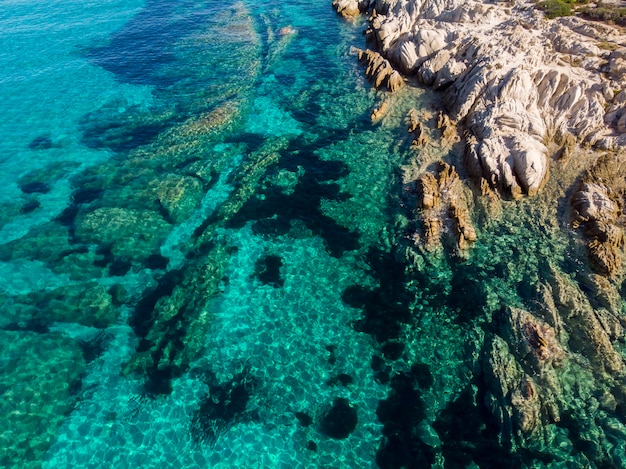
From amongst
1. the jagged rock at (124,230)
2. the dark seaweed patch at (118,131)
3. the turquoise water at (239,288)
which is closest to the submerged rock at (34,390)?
the turquoise water at (239,288)

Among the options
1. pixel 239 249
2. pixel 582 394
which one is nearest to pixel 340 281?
pixel 239 249

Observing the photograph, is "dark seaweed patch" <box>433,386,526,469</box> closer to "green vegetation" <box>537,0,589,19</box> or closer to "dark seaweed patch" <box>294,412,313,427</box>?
"dark seaweed patch" <box>294,412,313,427</box>

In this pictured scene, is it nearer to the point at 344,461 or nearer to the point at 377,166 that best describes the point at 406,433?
the point at 344,461

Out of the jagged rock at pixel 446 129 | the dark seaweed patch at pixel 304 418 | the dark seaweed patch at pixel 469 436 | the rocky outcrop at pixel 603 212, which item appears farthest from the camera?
the jagged rock at pixel 446 129

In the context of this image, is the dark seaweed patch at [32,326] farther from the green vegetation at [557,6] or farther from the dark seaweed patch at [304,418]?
the green vegetation at [557,6]

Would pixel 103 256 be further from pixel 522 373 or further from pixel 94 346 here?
pixel 522 373

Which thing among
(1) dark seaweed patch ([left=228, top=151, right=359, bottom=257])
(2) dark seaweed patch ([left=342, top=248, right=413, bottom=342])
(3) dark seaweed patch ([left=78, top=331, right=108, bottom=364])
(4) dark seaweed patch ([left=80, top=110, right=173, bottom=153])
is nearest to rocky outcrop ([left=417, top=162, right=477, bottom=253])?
(2) dark seaweed patch ([left=342, top=248, right=413, bottom=342])

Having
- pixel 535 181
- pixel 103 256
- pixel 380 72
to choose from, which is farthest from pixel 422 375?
pixel 380 72
